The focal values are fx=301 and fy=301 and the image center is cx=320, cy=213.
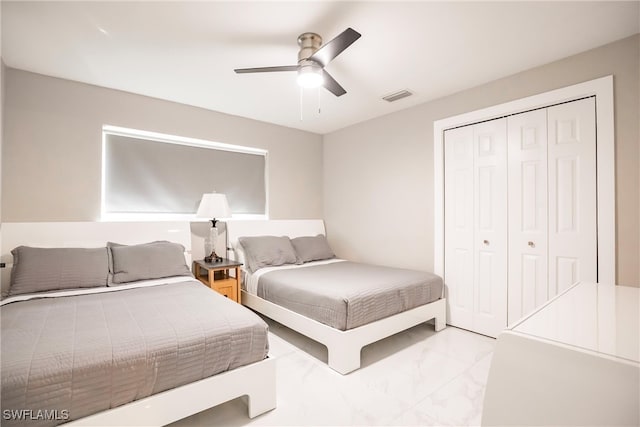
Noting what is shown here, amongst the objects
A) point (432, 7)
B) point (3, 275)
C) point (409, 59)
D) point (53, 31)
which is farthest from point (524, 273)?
point (3, 275)

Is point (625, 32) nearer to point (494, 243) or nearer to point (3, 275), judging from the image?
point (494, 243)

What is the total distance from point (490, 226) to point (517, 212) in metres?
0.27

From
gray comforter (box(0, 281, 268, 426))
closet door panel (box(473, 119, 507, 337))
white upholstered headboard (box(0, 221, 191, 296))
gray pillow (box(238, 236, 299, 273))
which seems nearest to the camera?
gray comforter (box(0, 281, 268, 426))

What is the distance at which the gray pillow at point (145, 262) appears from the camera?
8.39 feet

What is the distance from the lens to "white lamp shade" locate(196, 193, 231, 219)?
330 cm

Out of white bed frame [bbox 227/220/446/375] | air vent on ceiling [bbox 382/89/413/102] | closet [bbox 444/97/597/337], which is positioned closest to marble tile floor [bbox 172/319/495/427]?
white bed frame [bbox 227/220/446/375]

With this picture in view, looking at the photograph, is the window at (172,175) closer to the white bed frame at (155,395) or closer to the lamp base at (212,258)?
the white bed frame at (155,395)

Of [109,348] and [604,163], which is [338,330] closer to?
[109,348]

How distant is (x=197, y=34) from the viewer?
2131 millimetres

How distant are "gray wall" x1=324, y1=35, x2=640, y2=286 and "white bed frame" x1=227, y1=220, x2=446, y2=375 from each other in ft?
2.23

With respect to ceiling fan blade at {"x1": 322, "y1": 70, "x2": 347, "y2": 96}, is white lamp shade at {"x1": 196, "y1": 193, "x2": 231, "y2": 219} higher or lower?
lower

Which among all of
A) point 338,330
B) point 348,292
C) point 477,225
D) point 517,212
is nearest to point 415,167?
point 477,225

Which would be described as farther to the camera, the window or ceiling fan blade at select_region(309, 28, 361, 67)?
the window

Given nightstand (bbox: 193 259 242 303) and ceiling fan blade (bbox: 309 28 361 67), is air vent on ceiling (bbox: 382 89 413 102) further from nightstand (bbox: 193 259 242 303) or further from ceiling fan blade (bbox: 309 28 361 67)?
nightstand (bbox: 193 259 242 303)
